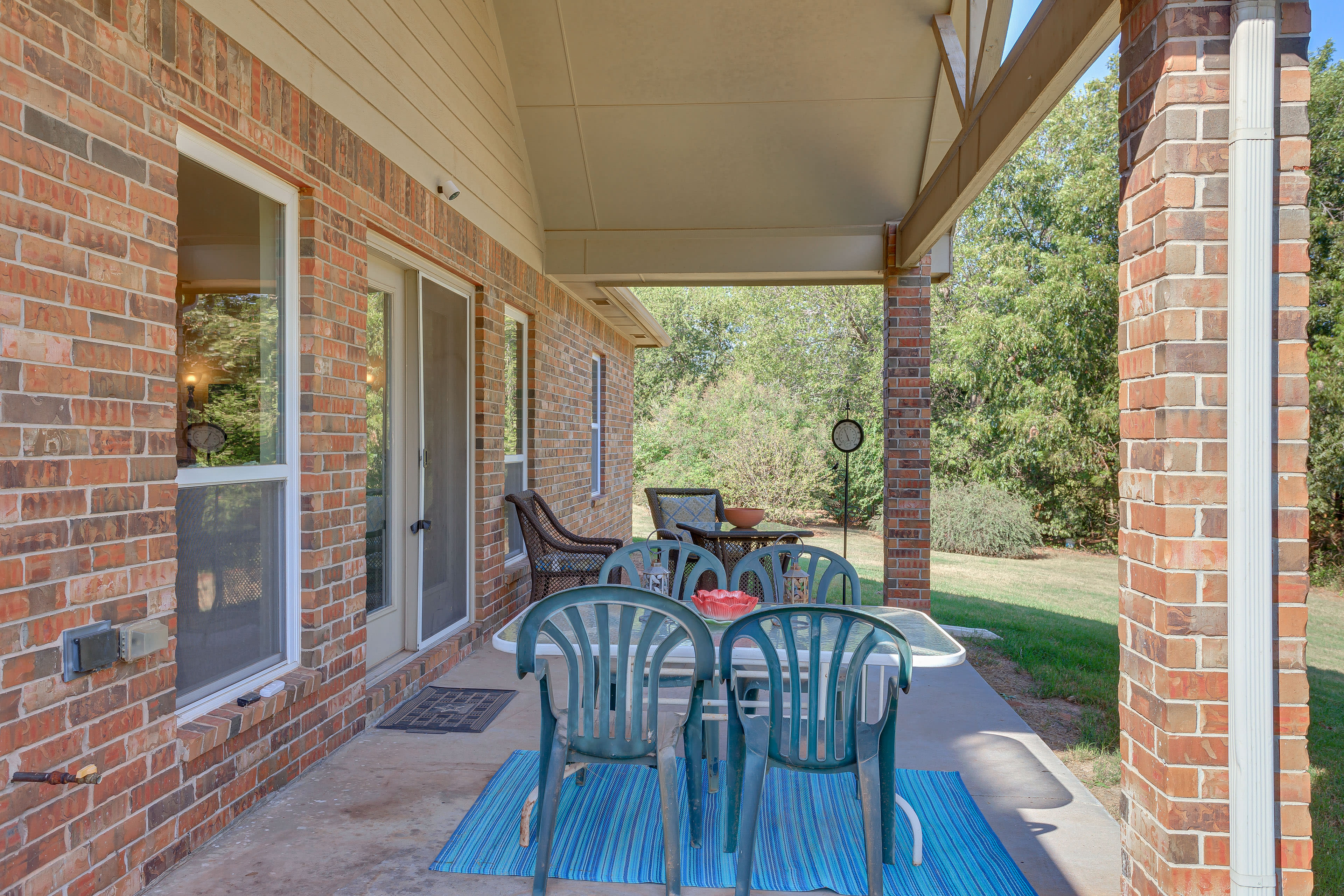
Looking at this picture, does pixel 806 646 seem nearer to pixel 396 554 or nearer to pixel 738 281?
pixel 396 554

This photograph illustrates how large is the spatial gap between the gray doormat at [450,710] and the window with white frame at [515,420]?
5.27 ft

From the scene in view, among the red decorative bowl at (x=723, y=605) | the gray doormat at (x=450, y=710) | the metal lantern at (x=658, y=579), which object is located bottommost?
the gray doormat at (x=450, y=710)

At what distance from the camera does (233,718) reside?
2730mm

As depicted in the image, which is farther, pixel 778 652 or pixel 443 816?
pixel 443 816

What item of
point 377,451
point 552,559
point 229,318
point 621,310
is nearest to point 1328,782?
point 552,559

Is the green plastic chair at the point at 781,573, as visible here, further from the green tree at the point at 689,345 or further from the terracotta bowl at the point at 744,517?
the green tree at the point at 689,345

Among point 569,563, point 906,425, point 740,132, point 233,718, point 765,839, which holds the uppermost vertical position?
point 740,132

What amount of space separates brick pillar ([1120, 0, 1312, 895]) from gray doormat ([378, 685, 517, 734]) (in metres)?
2.83

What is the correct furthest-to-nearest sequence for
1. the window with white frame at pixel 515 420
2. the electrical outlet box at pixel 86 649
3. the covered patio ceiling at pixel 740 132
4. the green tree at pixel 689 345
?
the green tree at pixel 689 345, the window with white frame at pixel 515 420, the covered patio ceiling at pixel 740 132, the electrical outlet box at pixel 86 649

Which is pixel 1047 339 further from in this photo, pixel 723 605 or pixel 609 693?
pixel 609 693

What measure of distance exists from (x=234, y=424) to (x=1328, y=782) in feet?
16.4

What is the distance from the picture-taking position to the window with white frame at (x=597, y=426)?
955cm

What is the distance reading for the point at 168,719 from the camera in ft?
8.03

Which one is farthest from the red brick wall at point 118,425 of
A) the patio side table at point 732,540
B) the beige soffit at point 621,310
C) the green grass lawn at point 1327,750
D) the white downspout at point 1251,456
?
the beige soffit at point 621,310
